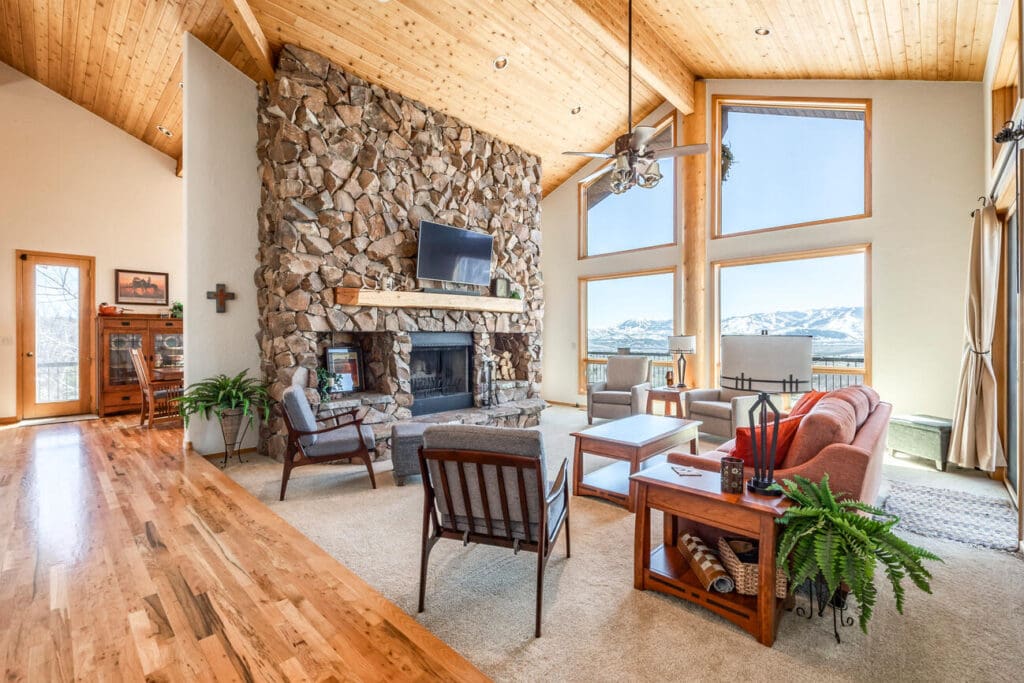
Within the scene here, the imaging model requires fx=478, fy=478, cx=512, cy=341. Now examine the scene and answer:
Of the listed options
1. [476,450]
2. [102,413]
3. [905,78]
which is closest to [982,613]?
[476,450]

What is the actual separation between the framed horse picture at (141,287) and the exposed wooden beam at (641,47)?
7.27 m

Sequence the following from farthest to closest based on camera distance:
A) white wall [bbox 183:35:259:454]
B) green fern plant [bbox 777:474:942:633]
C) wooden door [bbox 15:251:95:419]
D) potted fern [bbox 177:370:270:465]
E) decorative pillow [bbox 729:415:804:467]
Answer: wooden door [bbox 15:251:95:419], white wall [bbox 183:35:259:454], potted fern [bbox 177:370:270:465], decorative pillow [bbox 729:415:804:467], green fern plant [bbox 777:474:942:633]

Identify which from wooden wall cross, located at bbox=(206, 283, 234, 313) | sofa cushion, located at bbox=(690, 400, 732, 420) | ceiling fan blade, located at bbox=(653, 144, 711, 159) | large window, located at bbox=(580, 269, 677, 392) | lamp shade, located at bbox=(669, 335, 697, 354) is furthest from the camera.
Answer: large window, located at bbox=(580, 269, 677, 392)

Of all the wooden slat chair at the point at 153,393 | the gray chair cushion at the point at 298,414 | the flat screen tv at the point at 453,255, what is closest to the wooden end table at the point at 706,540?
the gray chair cushion at the point at 298,414

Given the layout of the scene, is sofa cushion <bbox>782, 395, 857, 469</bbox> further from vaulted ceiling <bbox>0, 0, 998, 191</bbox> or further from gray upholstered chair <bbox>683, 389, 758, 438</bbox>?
vaulted ceiling <bbox>0, 0, 998, 191</bbox>

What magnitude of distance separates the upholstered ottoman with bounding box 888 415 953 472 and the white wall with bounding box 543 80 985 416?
1.95 feet

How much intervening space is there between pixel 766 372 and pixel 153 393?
704cm

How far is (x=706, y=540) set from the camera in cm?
248

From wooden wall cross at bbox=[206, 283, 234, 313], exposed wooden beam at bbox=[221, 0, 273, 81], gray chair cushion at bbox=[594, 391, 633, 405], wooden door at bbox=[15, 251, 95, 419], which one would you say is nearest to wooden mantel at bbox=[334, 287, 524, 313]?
wooden wall cross at bbox=[206, 283, 234, 313]

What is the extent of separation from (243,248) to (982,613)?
6159 mm

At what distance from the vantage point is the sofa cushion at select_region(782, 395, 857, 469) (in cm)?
222

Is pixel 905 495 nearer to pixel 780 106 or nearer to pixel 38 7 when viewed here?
pixel 780 106

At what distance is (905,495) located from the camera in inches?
148

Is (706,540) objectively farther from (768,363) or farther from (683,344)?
(683,344)
